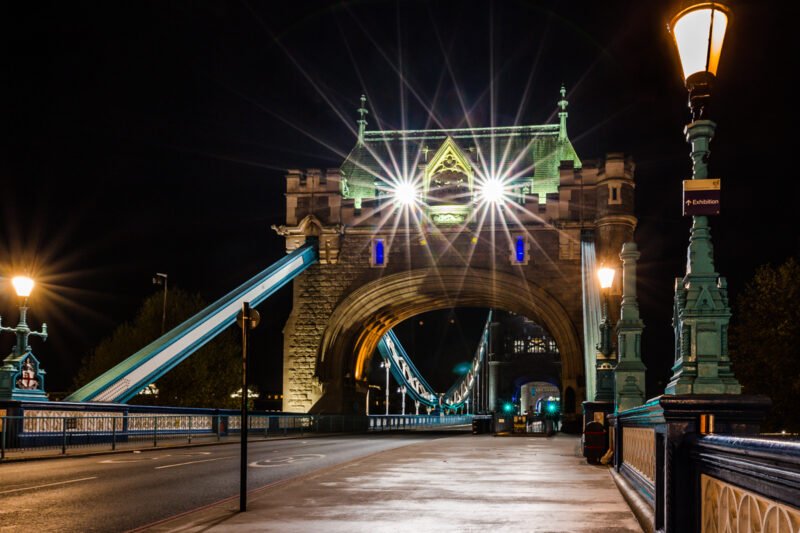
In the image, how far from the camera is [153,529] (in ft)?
23.9

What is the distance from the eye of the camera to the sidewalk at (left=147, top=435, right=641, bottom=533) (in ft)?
23.9

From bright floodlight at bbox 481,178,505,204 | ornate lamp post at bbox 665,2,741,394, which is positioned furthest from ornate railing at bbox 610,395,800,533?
bright floodlight at bbox 481,178,505,204

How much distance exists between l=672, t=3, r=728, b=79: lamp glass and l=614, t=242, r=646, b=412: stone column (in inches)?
283

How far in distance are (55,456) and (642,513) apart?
13.5 metres

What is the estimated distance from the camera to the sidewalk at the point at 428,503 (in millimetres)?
7297

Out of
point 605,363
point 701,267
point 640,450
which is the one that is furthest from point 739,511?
point 605,363

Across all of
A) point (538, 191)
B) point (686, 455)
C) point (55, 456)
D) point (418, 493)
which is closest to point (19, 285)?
point (55, 456)

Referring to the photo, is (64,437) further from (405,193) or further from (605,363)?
(405,193)

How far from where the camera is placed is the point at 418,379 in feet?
255

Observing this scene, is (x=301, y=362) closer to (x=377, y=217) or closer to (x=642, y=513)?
(x=377, y=217)

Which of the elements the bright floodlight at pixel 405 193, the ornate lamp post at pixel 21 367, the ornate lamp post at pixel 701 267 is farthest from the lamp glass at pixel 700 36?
the bright floodlight at pixel 405 193

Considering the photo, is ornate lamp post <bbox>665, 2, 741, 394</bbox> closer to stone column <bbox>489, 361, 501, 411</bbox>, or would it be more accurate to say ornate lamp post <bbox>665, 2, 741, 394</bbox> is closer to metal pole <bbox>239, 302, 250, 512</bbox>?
metal pole <bbox>239, 302, 250, 512</bbox>

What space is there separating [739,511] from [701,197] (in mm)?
3080

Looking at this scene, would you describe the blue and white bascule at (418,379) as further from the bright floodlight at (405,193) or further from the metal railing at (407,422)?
the bright floodlight at (405,193)
